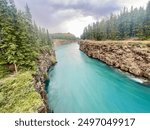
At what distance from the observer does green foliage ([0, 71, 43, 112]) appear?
43.8ft

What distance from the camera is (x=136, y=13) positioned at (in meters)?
54.3

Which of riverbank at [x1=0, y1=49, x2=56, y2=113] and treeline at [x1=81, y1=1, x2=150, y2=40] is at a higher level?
treeline at [x1=81, y1=1, x2=150, y2=40]

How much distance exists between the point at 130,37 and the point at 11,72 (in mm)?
45430

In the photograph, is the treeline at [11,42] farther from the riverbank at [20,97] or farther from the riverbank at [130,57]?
the riverbank at [130,57]

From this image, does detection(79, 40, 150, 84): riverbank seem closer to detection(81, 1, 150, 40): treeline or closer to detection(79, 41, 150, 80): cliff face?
detection(79, 41, 150, 80): cliff face

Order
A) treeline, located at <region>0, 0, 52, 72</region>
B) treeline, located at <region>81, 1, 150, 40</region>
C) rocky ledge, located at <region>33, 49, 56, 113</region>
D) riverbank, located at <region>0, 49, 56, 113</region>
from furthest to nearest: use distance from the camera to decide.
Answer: treeline, located at <region>81, 1, 150, 40</region>
treeline, located at <region>0, 0, 52, 72</region>
rocky ledge, located at <region>33, 49, 56, 113</region>
riverbank, located at <region>0, 49, 56, 113</region>

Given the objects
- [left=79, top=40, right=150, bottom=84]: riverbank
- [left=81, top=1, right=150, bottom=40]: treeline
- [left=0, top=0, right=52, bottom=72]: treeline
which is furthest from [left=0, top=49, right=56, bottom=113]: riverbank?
[left=81, top=1, right=150, bottom=40]: treeline

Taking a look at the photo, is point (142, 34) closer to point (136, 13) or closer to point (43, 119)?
point (136, 13)

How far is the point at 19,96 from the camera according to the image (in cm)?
1512

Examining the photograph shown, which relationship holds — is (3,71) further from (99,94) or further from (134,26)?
(134,26)

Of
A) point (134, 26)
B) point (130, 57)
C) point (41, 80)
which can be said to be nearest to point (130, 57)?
point (130, 57)

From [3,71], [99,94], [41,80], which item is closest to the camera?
[3,71]

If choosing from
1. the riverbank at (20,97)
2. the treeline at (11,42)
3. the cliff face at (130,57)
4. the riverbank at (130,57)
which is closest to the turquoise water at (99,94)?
the riverbank at (130,57)

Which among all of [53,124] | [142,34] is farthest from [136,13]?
[53,124]
